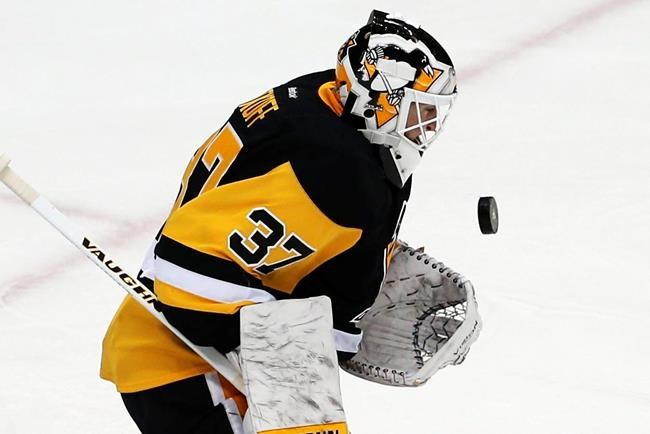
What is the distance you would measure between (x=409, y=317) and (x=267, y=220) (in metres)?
0.56

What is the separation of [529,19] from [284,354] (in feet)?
9.46

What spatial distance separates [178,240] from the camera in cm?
210

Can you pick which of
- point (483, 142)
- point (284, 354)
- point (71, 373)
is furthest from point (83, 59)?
point (284, 354)

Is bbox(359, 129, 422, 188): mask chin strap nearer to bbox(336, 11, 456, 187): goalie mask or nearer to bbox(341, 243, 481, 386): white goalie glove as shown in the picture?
bbox(336, 11, 456, 187): goalie mask

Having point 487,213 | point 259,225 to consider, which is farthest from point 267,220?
point 487,213

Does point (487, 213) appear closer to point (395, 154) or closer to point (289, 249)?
point (395, 154)

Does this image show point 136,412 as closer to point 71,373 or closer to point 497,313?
point 71,373

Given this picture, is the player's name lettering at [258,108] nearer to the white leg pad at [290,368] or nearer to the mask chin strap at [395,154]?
the mask chin strap at [395,154]

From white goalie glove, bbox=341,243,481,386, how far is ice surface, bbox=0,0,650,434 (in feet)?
1.33

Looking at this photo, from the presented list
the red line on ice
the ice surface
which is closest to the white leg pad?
the ice surface

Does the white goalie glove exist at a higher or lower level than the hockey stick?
lower

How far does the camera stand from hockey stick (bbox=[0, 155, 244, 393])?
7.14ft

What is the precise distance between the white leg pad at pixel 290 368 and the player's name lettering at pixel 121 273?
0.24 metres

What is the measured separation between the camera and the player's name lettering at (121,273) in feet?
7.30
